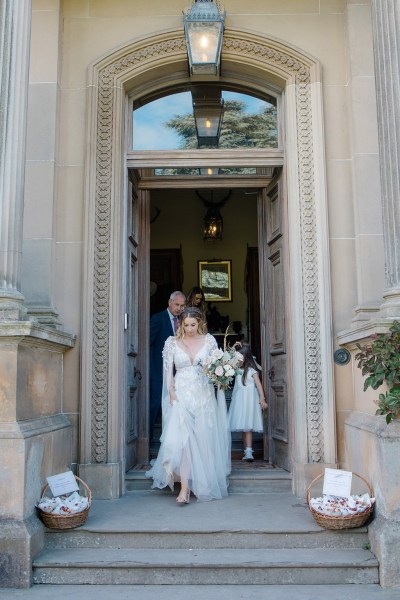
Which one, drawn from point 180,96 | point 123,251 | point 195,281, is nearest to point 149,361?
point 123,251

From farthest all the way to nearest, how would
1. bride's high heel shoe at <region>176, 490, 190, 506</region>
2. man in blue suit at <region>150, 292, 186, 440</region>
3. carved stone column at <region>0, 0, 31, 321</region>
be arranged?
man in blue suit at <region>150, 292, 186, 440</region> < bride's high heel shoe at <region>176, 490, 190, 506</region> < carved stone column at <region>0, 0, 31, 321</region>

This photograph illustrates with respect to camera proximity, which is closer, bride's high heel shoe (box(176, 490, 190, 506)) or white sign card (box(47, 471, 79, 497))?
white sign card (box(47, 471, 79, 497))

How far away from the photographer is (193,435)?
6191 mm

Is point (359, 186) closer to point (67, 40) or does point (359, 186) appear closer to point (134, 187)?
point (134, 187)

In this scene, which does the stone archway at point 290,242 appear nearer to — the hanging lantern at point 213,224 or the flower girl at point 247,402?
the flower girl at point 247,402

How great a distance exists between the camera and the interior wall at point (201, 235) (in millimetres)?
13055

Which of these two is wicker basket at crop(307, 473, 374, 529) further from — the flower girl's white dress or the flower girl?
the flower girl's white dress

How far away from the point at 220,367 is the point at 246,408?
6.01ft

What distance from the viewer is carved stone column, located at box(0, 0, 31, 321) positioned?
513 centimetres

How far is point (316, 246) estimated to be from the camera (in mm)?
6402

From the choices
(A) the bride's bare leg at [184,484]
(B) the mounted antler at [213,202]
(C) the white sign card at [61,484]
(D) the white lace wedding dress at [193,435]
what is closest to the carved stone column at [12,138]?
(C) the white sign card at [61,484]

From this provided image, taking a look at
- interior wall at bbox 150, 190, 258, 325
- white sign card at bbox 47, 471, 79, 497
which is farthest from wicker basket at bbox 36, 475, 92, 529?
interior wall at bbox 150, 190, 258, 325

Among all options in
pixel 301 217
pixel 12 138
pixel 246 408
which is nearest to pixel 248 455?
pixel 246 408

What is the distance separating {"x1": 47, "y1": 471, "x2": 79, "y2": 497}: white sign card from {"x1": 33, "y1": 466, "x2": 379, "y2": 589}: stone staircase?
30 centimetres
